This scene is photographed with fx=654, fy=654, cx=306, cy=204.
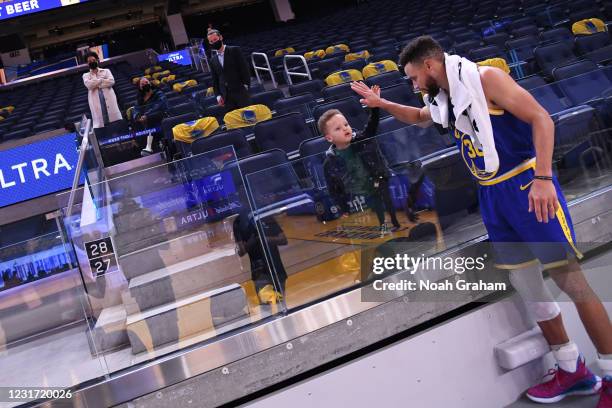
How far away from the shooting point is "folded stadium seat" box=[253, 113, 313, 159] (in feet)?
19.1

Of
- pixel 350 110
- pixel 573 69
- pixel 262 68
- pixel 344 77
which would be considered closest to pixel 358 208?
pixel 573 69

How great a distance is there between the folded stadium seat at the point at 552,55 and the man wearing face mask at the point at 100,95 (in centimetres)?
504

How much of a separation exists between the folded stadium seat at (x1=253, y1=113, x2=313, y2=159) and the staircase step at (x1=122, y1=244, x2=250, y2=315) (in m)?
3.08

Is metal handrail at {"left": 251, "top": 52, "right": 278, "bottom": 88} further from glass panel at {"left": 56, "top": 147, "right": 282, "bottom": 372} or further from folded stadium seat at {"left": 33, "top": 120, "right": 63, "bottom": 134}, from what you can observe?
glass panel at {"left": 56, "top": 147, "right": 282, "bottom": 372}

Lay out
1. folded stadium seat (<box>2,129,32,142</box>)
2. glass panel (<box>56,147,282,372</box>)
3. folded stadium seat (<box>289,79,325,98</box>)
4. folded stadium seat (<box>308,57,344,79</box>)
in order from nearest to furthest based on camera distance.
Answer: glass panel (<box>56,147,282,372</box>), folded stadium seat (<box>289,79,325,98</box>), folded stadium seat (<box>2,129,32,142</box>), folded stadium seat (<box>308,57,344,79</box>)

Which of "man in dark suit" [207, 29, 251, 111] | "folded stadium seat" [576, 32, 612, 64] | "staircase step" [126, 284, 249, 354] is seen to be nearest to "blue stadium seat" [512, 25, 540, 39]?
"folded stadium seat" [576, 32, 612, 64]

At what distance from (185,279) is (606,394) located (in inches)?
68.8

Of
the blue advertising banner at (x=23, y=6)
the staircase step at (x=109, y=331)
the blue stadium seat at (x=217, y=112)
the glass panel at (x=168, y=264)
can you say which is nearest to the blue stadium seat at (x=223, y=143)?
the blue stadium seat at (x=217, y=112)

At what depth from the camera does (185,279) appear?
2.76 m

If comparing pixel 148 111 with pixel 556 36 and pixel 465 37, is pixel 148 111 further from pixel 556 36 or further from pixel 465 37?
pixel 556 36

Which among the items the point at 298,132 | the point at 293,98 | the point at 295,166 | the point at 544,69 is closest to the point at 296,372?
the point at 295,166

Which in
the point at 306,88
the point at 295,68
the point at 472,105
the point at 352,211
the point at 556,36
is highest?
the point at 295,68

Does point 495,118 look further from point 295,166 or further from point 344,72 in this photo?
point 344,72

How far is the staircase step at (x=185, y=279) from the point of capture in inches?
105
